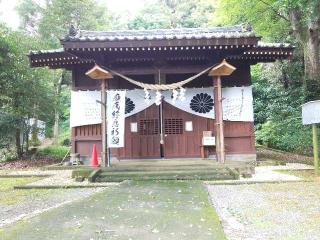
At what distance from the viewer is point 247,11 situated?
17.0 m

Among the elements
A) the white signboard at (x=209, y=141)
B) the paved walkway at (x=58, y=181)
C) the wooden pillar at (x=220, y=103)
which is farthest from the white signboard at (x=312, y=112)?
the paved walkway at (x=58, y=181)

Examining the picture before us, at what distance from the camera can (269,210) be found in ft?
18.1

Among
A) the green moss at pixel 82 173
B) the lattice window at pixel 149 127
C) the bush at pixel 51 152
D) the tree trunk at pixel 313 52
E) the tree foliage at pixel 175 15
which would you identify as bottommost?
the green moss at pixel 82 173

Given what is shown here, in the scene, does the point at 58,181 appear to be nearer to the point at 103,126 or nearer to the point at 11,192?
the point at 11,192

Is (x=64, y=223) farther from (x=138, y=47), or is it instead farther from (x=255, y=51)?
(x=255, y=51)

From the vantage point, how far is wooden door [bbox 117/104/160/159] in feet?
38.9

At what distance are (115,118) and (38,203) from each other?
14.3ft

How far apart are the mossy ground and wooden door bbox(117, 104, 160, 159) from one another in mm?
5139

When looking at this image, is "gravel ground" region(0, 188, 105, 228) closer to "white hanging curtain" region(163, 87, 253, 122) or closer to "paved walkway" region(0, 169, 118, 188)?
"paved walkway" region(0, 169, 118, 188)

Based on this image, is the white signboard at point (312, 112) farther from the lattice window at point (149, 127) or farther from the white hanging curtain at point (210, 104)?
the lattice window at point (149, 127)

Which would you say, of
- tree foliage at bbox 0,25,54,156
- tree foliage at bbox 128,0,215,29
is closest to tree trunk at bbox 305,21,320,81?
tree foliage at bbox 0,25,54,156

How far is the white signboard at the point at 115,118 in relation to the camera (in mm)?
10188

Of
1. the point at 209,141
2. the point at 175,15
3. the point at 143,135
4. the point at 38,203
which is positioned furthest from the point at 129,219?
the point at 175,15

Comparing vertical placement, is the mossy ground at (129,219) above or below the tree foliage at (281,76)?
below
